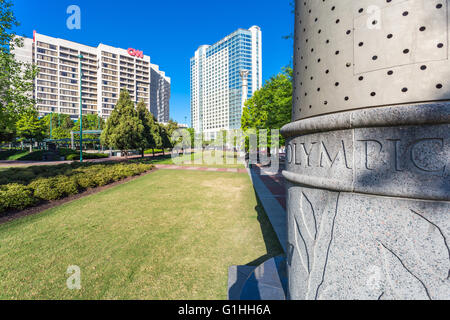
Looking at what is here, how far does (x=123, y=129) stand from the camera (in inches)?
817

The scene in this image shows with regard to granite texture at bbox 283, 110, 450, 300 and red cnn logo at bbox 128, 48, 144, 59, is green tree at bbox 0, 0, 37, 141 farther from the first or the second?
red cnn logo at bbox 128, 48, 144, 59

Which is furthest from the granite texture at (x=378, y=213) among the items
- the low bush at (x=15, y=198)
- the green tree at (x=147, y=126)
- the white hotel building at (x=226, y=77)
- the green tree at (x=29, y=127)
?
the white hotel building at (x=226, y=77)

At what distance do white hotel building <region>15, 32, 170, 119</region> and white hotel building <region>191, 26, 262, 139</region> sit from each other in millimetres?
46122

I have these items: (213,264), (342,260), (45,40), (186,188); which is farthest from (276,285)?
(45,40)

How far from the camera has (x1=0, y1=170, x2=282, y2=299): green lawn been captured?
11.2 ft

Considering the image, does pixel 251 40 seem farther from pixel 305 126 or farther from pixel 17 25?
pixel 305 126

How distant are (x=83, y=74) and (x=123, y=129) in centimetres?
8834

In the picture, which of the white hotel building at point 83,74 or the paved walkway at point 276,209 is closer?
the paved walkway at point 276,209

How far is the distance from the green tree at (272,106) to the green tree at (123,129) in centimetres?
1477

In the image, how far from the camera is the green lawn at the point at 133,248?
11.2 ft

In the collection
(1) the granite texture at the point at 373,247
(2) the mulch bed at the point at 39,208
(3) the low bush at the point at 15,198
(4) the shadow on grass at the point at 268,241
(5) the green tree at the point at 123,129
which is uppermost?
(5) the green tree at the point at 123,129

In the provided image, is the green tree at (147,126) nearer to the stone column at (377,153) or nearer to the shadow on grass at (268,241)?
the shadow on grass at (268,241)

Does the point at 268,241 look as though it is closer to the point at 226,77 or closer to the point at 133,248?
the point at 133,248

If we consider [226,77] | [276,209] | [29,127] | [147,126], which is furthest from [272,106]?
[226,77]
